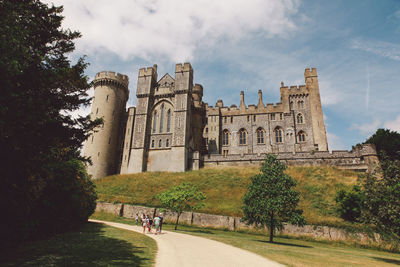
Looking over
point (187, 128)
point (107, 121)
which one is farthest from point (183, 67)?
point (107, 121)

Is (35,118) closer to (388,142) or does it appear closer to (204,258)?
(204,258)

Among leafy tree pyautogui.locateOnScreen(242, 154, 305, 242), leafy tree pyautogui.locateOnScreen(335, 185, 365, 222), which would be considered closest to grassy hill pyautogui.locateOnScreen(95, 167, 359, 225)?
leafy tree pyautogui.locateOnScreen(335, 185, 365, 222)

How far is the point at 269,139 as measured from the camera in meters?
51.0

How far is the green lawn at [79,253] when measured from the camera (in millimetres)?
8023

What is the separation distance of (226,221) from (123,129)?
116ft

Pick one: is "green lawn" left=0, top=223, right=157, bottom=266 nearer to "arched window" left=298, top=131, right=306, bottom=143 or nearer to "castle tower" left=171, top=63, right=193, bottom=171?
"castle tower" left=171, top=63, right=193, bottom=171

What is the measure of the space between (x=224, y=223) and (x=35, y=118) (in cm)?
2052

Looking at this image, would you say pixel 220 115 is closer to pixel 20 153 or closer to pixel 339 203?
pixel 339 203

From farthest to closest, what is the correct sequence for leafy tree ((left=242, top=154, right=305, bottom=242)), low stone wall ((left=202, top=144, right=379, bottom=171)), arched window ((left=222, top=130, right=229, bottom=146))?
arched window ((left=222, top=130, right=229, bottom=146)) → low stone wall ((left=202, top=144, right=379, bottom=171)) → leafy tree ((left=242, top=154, right=305, bottom=242))

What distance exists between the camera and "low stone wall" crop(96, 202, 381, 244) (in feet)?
69.1

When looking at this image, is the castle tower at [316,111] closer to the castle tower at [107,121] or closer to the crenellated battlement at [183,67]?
the crenellated battlement at [183,67]

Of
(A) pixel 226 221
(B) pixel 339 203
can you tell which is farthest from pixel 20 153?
(B) pixel 339 203

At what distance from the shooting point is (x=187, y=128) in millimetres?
45594

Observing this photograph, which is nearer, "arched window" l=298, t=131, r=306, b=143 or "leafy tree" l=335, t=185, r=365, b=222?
"leafy tree" l=335, t=185, r=365, b=222
